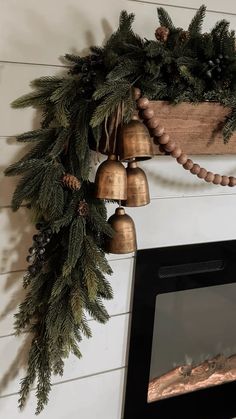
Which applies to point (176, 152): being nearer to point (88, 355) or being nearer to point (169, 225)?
point (169, 225)

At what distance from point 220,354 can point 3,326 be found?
77 centimetres

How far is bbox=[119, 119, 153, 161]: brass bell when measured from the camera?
82 cm

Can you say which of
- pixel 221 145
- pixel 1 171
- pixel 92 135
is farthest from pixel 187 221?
pixel 1 171

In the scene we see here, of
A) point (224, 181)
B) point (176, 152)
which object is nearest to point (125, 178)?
point (176, 152)

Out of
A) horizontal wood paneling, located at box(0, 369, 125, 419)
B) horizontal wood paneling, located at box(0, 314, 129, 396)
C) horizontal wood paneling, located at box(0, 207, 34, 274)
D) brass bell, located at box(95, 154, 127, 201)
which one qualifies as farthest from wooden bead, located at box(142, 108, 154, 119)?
horizontal wood paneling, located at box(0, 369, 125, 419)

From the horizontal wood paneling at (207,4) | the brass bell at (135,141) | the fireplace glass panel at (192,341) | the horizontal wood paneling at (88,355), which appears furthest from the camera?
the fireplace glass panel at (192,341)

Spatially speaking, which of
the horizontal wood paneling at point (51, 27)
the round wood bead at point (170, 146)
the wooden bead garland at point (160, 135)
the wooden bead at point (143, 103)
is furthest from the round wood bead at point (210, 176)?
the horizontal wood paneling at point (51, 27)

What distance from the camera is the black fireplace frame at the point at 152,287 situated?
1.14 metres

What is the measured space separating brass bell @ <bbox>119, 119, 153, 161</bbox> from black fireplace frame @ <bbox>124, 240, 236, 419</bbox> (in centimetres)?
35

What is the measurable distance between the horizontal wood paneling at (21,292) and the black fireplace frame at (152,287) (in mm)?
25

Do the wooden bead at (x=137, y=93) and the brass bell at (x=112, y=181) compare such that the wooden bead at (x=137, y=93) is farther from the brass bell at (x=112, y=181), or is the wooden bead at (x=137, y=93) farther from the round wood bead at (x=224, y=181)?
the round wood bead at (x=224, y=181)

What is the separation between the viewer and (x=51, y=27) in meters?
0.89

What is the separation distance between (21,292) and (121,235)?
30cm

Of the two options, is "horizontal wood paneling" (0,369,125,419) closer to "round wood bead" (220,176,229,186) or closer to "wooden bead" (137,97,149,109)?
"round wood bead" (220,176,229,186)
